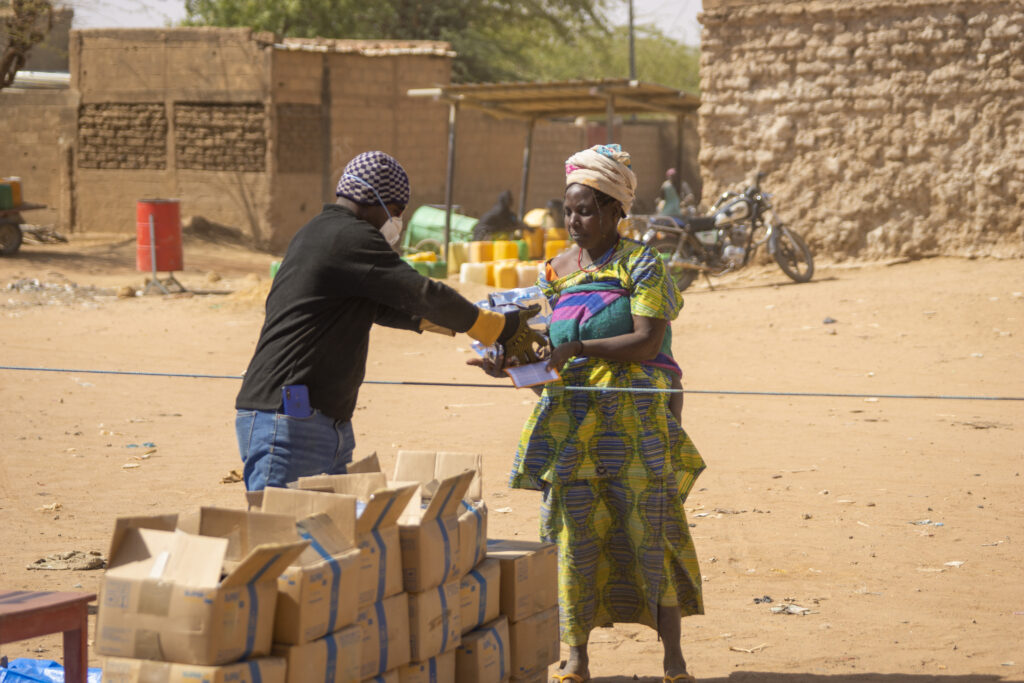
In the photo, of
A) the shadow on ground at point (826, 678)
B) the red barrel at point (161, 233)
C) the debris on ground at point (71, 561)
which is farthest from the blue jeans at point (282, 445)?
the red barrel at point (161, 233)

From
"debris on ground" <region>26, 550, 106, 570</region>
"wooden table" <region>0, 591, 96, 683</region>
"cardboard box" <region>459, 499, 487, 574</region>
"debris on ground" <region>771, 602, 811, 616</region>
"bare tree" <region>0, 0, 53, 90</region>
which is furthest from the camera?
"bare tree" <region>0, 0, 53, 90</region>

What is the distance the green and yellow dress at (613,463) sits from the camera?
3674mm

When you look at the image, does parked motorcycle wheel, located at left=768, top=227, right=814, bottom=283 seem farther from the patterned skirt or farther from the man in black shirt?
the man in black shirt

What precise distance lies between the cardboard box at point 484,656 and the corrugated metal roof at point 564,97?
1109cm

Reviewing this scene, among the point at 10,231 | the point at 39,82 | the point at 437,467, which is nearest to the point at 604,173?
the point at 437,467

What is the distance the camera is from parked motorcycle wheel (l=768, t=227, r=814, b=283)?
43.1 feet

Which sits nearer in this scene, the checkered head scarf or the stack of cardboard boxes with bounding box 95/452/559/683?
the stack of cardboard boxes with bounding box 95/452/559/683

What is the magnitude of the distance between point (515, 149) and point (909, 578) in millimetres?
18930

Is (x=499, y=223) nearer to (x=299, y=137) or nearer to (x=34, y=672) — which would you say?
(x=299, y=137)

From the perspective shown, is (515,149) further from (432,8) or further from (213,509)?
(213,509)

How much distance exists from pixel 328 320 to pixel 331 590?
954 mm

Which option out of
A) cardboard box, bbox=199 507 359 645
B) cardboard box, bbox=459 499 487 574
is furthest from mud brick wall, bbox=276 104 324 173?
cardboard box, bbox=199 507 359 645

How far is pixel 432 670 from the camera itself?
10.0ft

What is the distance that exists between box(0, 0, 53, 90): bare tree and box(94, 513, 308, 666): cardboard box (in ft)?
56.9
